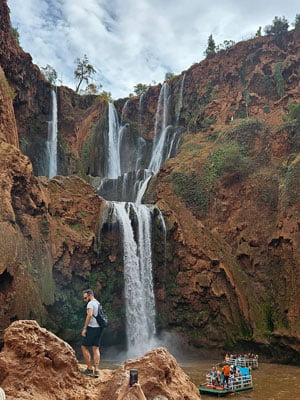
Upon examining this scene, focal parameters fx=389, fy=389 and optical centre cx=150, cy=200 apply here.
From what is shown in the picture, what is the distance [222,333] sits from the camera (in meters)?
23.2

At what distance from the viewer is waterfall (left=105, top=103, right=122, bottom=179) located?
44500 mm


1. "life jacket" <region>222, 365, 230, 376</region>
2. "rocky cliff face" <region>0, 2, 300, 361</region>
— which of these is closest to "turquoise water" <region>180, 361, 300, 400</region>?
"life jacket" <region>222, 365, 230, 376</region>

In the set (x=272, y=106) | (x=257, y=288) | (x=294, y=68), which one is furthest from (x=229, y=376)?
(x=294, y=68)

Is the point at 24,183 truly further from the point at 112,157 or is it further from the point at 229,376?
the point at 112,157

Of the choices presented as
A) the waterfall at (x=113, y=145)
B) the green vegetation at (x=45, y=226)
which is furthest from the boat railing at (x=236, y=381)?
the waterfall at (x=113, y=145)

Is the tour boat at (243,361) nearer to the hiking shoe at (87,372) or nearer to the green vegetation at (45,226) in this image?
the green vegetation at (45,226)

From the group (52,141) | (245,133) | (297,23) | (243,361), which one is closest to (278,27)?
(297,23)

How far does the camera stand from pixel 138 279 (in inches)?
958

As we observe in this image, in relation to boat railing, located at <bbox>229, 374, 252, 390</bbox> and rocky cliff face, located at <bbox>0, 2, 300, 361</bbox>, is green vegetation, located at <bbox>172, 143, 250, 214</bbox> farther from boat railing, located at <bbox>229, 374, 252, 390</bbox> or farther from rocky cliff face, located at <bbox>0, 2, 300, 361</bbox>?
boat railing, located at <bbox>229, 374, 252, 390</bbox>

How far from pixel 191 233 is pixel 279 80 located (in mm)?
19884

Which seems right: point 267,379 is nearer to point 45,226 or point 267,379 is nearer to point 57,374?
point 45,226

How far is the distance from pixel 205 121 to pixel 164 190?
479 inches

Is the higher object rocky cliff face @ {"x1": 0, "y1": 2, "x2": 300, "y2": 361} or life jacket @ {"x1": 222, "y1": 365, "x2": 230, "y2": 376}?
rocky cliff face @ {"x1": 0, "y1": 2, "x2": 300, "y2": 361}

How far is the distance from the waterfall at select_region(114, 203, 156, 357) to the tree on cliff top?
26.8 metres
